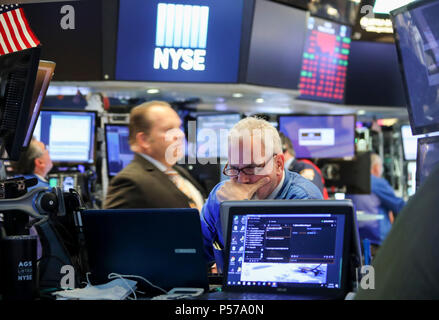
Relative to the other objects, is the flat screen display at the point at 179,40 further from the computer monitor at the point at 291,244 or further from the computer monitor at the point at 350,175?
the computer monitor at the point at 291,244

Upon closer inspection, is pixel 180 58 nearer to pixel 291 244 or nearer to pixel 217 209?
pixel 217 209

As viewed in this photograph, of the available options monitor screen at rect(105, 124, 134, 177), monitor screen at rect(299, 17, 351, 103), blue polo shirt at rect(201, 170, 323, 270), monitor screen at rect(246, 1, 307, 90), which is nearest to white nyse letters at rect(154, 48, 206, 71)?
monitor screen at rect(246, 1, 307, 90)

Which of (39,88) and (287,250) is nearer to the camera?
(287,250)

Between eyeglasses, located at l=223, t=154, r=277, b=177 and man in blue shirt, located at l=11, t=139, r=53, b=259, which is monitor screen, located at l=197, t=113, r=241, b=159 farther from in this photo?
eyeglasses, located at l=223, t=154, r=277, b=177

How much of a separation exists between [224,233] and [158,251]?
0.77ft

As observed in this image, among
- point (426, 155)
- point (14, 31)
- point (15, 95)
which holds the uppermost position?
point (14, 31)

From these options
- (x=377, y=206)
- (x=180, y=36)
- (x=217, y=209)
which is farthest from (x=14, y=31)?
(x=377, y=206)

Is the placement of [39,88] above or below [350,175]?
above

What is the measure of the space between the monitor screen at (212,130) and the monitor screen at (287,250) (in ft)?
9.04

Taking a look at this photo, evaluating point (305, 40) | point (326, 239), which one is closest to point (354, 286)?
point (326, 239)

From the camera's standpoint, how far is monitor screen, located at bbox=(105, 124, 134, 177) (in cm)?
509

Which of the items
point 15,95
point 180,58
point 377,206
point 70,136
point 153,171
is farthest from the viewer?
point 377,206

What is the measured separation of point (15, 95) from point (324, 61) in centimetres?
449

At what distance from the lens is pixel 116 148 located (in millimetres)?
5121
